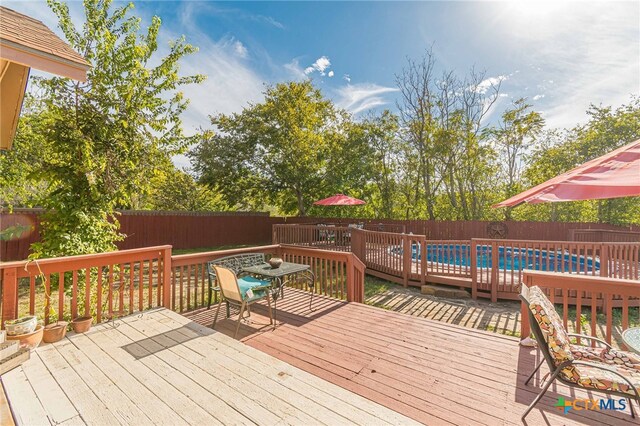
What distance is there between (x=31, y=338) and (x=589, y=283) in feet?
18.2

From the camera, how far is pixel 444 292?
6.19 metres

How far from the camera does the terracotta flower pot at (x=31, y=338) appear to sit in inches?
103

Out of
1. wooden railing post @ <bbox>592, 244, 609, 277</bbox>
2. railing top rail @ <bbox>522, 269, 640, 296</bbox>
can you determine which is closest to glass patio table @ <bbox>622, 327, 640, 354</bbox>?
railing top rail @ <bbox>522, 269, 640, 296</bbox>

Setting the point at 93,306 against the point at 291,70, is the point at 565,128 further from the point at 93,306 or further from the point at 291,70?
the point at 93,306

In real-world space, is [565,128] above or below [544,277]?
above

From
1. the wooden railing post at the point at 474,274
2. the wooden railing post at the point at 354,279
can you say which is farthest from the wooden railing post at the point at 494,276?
the wooden railing post at the point at 354,279

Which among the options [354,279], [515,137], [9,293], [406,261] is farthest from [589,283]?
[515,137]

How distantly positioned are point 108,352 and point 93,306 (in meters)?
2.52

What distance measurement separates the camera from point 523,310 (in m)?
3.22

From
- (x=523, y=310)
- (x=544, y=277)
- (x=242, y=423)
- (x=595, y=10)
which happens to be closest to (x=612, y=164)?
(x=544, y=277)

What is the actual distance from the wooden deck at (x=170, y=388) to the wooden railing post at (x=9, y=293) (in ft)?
1.79

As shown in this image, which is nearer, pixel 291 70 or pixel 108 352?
pixel 108 352

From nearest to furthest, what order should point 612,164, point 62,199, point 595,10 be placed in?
point 612,164, point 62,199, point 595,10

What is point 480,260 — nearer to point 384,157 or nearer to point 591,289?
point 591,289
